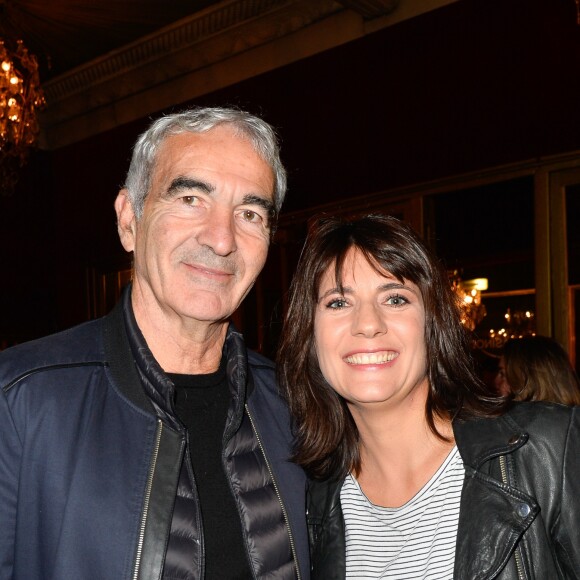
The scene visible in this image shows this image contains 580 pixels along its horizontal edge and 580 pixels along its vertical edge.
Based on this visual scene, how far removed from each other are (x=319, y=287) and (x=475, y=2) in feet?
12.1

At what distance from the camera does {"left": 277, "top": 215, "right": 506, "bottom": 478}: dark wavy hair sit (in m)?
2.02

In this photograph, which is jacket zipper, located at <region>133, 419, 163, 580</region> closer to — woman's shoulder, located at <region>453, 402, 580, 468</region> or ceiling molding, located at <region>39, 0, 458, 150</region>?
woman's shoulder, located at <region>453, 402, 580, 468</region>

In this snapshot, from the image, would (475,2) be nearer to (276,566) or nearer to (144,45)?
(144,45)

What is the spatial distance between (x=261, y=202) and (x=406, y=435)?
750 mm

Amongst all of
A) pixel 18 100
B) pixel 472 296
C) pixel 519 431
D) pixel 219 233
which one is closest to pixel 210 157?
pixel 219 233

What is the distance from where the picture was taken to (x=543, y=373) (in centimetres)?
422

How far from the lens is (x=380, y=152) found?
5621mm

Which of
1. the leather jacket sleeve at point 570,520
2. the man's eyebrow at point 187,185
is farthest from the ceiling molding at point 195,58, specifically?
the leather jacket sleeve at point 570,520

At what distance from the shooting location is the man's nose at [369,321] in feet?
6.35

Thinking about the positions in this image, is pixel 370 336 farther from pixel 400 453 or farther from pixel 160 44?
pixel 160 44

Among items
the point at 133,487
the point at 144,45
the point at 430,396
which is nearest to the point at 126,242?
the point at 133,487

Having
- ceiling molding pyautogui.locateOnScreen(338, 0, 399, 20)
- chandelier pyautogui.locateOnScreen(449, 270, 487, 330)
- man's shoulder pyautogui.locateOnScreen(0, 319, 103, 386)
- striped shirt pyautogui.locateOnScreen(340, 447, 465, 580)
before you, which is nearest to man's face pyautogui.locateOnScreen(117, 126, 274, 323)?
man's shoulder pyautogui.locateOnScreen(0, 319, 103, 386)

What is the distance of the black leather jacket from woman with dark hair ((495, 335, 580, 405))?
8.25ft

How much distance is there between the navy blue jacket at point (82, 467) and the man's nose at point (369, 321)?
0.56 m
